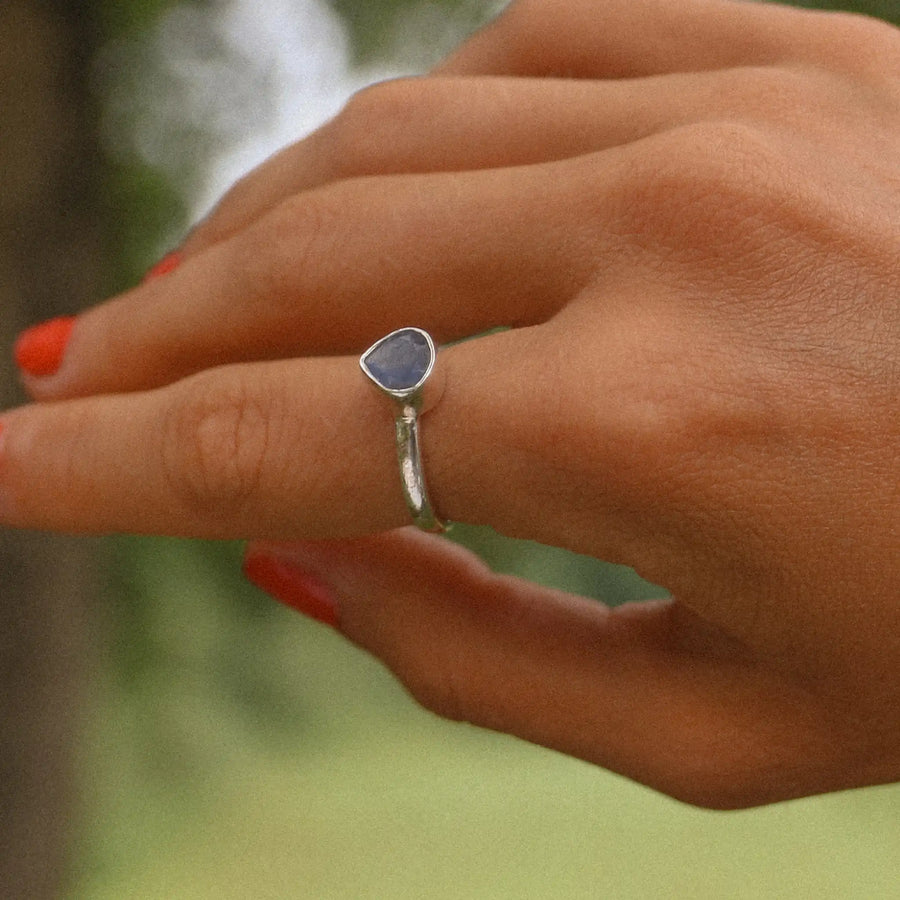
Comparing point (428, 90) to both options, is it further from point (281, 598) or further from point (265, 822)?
point (265, 822)

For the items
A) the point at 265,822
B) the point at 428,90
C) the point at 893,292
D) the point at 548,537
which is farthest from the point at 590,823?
the point at 428,90

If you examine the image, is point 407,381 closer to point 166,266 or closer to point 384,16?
point 166,266

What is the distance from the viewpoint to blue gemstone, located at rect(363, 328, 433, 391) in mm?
642

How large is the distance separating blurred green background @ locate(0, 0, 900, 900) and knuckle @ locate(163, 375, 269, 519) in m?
0.37

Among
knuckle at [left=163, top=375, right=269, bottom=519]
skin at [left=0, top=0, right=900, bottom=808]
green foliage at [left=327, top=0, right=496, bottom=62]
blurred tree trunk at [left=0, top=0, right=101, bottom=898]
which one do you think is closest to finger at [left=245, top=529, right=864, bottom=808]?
skin at [left=0, top=0, right=900, bottom=808]

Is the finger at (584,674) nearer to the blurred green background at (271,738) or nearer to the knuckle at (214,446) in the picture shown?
the knuckle at (214,446)

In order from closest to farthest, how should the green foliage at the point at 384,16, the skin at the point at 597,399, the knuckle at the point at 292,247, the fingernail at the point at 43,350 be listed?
the skin at the point at 597,399 → the knuckle at the point at 292,247 → the fingernail at the point at 43,350 → the green foliage at the point at 384,16

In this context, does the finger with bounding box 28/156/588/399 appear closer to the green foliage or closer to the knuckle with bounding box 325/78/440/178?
the knuckle with bounding box 325/78/440/178

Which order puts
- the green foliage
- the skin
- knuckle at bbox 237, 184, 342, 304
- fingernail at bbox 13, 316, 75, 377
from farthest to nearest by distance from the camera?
the green foliage
fingernail at bbox 13, 316, 75, 377
knuckle at bbox 237, 184, 342, 304
the skin

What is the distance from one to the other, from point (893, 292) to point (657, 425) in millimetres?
180

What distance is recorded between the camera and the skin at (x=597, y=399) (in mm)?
618

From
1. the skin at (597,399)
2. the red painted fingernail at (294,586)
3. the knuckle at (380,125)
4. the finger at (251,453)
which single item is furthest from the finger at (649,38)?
the red painted fingernail at (294,586)

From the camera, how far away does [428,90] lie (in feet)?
2.76

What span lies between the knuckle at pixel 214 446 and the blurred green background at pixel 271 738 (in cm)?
37
